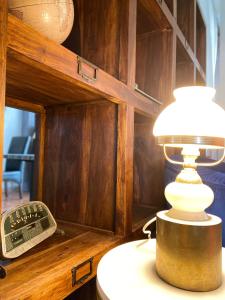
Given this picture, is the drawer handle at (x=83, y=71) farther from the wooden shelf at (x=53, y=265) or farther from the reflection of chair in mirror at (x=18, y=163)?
the reflection of chair in mirror at (x=18, y=163)

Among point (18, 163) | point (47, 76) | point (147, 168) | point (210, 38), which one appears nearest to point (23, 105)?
point (47, 76)

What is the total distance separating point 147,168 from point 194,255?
3.06ft

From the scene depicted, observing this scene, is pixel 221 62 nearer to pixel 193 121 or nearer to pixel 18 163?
pixel 193 121

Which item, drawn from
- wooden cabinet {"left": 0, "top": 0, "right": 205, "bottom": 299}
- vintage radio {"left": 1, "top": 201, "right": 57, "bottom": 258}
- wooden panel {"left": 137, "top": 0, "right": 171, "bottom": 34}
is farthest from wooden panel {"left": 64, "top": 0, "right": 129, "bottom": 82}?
vintage radio {"left": 1, "top": 201, "right": 57, "bottom": 258}

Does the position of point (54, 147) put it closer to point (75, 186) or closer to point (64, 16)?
point (75, 186)

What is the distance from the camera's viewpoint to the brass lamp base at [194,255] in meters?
0.58

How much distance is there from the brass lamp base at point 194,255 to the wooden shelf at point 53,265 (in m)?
0.28

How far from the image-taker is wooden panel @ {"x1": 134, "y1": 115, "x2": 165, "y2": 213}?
1454 mm

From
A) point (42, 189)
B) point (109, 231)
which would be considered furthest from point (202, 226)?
point (42, 189)

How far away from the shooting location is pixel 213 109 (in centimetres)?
60

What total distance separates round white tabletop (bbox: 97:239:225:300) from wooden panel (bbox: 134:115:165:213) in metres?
0.72

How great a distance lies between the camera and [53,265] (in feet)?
2.29

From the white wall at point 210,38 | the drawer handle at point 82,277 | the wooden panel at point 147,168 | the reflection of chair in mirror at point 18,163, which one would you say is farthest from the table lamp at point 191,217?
the reflection of chair in mirror at point 18,163

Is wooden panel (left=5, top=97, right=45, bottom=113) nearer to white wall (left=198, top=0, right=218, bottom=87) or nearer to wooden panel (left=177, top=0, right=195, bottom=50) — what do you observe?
wooden panel (left=177, top=0, right=195, bottom=50)
